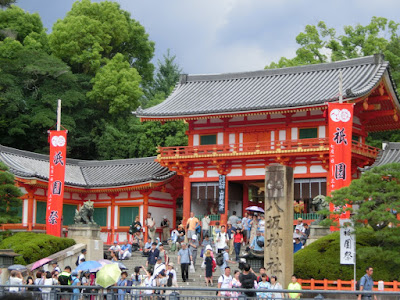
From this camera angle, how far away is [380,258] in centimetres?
2184

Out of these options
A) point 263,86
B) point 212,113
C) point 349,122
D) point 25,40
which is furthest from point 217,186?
point 25,40

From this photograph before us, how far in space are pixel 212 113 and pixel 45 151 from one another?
54.0 ft

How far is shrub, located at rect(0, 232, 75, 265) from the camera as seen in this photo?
25.8 metres

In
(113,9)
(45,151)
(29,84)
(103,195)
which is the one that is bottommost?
(103,195)

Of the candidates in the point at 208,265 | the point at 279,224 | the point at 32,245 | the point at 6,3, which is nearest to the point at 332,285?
the point at 279,224

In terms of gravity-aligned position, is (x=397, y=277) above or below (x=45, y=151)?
below

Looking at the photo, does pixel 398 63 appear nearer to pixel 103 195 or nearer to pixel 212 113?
pixel 212 113

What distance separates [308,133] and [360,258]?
13.3 m

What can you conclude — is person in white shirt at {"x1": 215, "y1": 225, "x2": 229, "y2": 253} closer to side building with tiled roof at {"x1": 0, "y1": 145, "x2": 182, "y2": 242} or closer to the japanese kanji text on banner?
the japanese kanji text on banner

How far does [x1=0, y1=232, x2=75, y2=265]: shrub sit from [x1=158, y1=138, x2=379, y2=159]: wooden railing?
9610 mm

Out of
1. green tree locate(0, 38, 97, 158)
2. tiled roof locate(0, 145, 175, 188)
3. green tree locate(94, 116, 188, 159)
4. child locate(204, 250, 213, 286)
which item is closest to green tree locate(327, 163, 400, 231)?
child locate(204, 250, 213, 286)

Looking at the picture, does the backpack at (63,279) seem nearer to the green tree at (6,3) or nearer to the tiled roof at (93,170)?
the tiled roof at (93,170)

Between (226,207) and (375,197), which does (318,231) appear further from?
(226,207)

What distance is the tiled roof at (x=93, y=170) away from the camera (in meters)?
36.1
